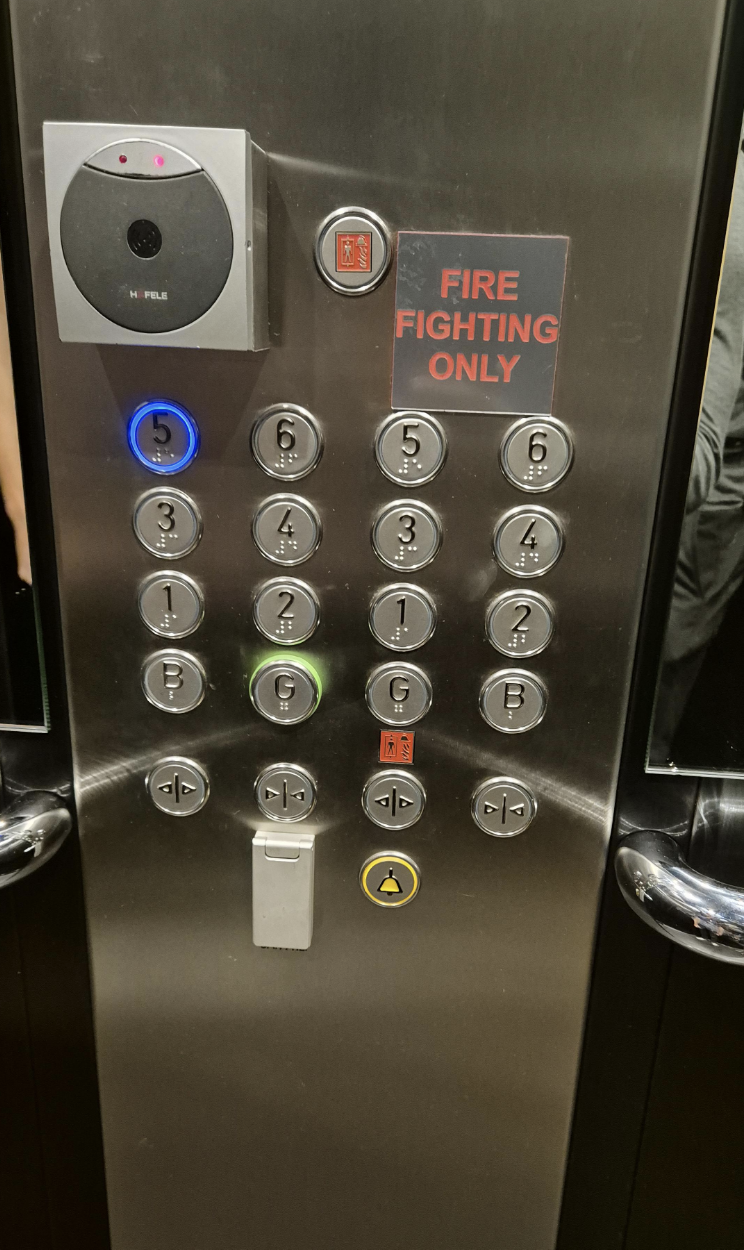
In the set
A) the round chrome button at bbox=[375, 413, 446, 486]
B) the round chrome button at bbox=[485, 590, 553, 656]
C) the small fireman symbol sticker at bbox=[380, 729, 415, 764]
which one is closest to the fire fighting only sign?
the round chrome button at bbox=[375, 413, 446, 486]

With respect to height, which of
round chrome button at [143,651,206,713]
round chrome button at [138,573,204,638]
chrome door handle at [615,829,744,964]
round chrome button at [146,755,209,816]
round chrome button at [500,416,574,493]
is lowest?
chrome door handle at [615,829,744,964]

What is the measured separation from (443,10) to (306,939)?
646 mm

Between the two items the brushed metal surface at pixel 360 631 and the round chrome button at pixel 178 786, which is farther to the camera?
the round chrome button at pixel 178 786

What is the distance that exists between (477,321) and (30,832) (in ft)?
1.60

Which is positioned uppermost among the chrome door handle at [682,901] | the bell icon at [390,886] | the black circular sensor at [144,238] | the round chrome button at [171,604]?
the black circular sensor at [144,238]

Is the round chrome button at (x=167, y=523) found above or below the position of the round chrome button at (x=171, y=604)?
above

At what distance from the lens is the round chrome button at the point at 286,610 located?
22.9 inches

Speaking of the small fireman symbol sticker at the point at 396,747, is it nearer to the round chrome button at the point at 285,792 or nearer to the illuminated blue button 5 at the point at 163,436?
the round chrome button at the point at 285,792

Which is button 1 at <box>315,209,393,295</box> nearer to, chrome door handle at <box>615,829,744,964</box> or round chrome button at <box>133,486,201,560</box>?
round chrome button at <box>133,486,201,560</box>

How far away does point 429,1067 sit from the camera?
70 centimetres

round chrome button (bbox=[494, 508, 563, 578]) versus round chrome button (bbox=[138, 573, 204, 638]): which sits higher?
round chrome button (bbox=[494, 508, 563, 578])

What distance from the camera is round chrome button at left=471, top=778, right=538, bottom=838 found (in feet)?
2.03

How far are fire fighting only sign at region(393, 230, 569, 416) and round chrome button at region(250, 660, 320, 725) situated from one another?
0.66 ft

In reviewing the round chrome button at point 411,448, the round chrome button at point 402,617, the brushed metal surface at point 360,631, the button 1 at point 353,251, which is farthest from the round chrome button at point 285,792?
the button 1 at point 353,251
